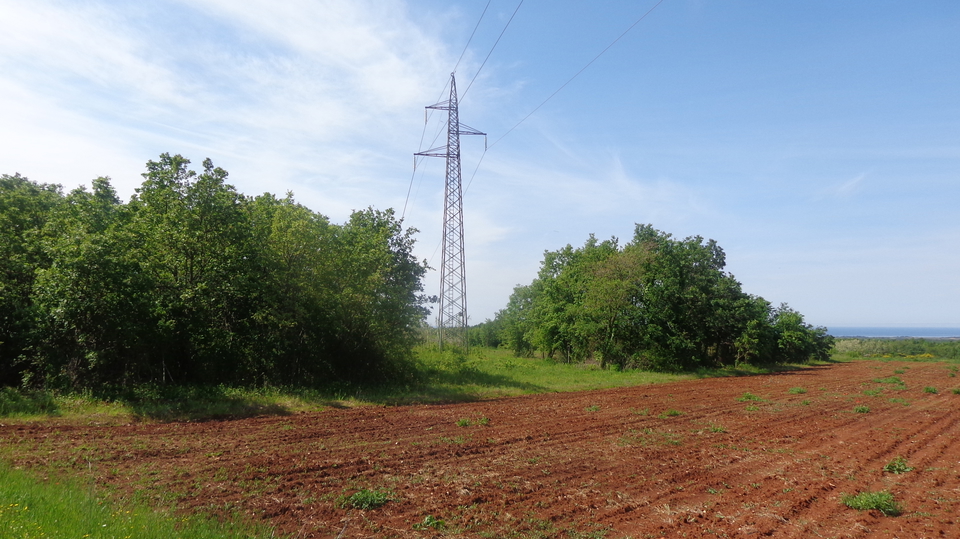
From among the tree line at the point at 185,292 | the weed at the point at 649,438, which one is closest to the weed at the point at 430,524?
the weed at the point at 649,438

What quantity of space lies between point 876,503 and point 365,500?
773cm

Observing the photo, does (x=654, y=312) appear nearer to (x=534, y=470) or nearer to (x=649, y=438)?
(x=649, y=438)

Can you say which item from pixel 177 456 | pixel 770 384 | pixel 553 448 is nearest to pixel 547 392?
pixel 553 448

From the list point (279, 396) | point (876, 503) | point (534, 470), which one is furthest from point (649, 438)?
point (279, 396)

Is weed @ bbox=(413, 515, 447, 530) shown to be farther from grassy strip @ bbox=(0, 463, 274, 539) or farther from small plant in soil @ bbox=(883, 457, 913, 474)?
small plant in soil @ bbox=(883, 457, 913, 474)

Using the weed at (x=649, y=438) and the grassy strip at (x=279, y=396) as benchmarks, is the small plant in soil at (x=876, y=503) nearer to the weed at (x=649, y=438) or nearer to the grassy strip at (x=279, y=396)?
the weed at (x=649, y=438)

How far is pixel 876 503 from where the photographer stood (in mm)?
7551

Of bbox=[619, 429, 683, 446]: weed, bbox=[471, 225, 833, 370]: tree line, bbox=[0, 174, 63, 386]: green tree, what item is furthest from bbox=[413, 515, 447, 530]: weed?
bbox=[471, 225, 833, 370]: tree line

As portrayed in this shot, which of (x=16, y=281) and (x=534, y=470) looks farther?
(x=16, y=281)

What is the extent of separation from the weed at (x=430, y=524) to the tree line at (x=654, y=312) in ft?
92.4

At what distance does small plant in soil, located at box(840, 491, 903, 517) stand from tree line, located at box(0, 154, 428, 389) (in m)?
15.3

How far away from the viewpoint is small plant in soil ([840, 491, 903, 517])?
745 centimetres

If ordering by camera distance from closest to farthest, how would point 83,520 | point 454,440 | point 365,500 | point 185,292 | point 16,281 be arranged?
1. point 83,520
2. point 365,500
3. point 454,440
4. point 16,281
5. point 185,292

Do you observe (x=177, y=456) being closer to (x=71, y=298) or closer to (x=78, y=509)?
(x=78, y=509)
